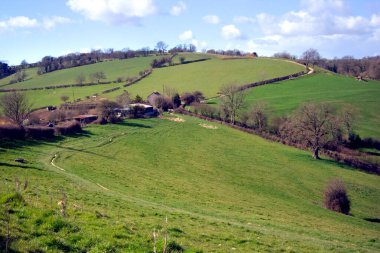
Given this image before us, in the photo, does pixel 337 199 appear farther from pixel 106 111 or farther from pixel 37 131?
pixel 106 111

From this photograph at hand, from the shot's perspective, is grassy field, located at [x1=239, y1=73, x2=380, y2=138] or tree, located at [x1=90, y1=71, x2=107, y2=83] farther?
tree, located at [x1=90, y1=71, x2=107, y2=83]

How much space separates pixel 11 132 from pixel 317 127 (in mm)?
48409

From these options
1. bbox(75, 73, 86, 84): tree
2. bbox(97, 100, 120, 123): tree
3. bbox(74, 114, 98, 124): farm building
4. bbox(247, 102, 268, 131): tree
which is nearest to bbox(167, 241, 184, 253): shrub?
bbox(97, 100, 120, 123): tree

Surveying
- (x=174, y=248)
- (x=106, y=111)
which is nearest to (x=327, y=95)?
(x=106, y=111)

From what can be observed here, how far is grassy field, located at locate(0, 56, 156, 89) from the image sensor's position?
135000 millimetres

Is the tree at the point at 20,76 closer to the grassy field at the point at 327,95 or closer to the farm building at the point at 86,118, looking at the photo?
the farm building at the point at 86,118

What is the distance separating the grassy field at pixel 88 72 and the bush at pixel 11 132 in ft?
286

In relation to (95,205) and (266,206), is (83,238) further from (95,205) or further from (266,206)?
(266,206)

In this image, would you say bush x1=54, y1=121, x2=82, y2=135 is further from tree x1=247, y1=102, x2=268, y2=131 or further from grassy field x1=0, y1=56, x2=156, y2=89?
grassy field x1=0, y1=56, x2=156, y2=89

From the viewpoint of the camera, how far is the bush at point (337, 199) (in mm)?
35812

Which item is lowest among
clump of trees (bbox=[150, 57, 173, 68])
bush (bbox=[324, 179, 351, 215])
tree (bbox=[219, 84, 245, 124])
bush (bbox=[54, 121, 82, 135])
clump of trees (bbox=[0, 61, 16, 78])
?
bush (bbox=[324, 179, 351, 215])

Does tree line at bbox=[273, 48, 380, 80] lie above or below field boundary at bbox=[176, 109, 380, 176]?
above

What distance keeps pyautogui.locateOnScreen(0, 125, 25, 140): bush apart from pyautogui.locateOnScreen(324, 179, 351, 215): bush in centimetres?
3956

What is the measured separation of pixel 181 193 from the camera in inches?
1282
